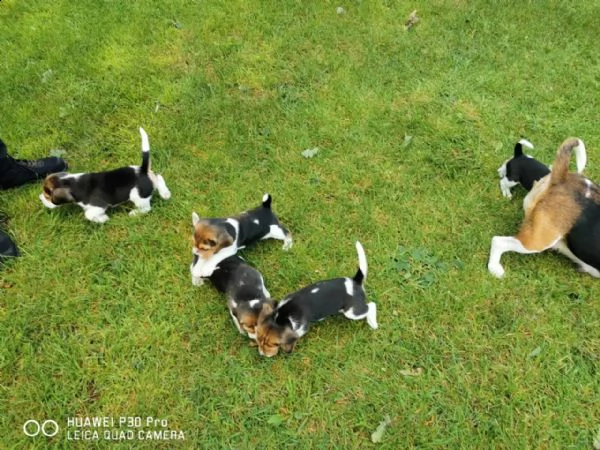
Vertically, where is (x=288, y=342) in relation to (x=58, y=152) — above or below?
above

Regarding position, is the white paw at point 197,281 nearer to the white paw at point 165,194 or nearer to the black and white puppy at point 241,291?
the black and white puppy at point 241,291

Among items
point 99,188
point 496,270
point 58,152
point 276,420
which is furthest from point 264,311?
point 58,152

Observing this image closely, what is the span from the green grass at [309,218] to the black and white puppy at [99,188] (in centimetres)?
24

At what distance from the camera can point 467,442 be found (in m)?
3.34

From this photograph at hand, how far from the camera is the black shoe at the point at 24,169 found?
4570mm

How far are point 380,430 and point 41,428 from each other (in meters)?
2.32

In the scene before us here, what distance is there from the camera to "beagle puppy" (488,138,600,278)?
12.7ft

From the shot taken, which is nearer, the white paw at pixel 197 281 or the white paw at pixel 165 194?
the white paw at pixel 197 281

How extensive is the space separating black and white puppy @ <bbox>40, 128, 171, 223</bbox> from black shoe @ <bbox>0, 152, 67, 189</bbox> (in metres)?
0.49

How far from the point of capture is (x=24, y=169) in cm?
469

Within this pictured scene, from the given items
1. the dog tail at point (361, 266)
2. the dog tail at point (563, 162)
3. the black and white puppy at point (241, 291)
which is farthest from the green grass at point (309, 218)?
the dog tail at point (563, 162)

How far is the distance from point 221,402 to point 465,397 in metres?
1.76

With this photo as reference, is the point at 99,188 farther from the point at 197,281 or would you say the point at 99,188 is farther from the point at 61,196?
the point at 197,281

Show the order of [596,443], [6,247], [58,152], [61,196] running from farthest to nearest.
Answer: [58,152] < [61,196] < [6,247] < [596,443]
